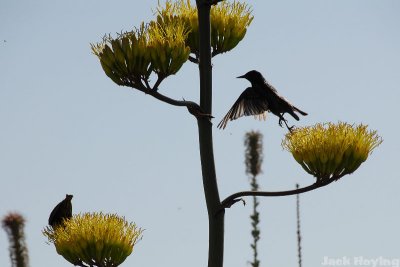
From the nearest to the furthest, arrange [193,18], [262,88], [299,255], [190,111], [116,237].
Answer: [190,111] < [116,237] < [193,18] < [262,88] < [299,255]

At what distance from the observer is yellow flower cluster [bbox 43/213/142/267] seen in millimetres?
5633

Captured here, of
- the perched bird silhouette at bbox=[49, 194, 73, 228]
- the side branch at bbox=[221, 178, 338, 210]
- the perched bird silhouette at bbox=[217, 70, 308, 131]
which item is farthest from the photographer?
the perched bird silhouette at bbox=[217, 70, 308, 131]

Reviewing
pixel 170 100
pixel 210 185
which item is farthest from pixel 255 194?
pixel 170 100

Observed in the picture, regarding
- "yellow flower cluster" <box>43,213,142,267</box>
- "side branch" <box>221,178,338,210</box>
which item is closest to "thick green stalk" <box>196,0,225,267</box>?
"side branch" <box>221,178,338,210</box>

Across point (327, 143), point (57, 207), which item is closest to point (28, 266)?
point (57, 207)

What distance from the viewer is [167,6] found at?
6242 mm

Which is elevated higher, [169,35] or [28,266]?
[169,35]

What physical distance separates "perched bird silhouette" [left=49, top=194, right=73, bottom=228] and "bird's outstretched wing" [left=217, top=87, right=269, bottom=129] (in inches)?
58.0

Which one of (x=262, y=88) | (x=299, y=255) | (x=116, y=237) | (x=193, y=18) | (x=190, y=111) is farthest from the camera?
(x=299, y=255)

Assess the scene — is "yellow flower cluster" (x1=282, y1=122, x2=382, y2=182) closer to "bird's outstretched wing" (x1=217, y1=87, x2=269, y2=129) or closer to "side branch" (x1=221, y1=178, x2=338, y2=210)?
"side branch" (x1=221, y1=178, x2=338, y2=210)

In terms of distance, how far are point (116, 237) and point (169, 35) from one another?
146 cm

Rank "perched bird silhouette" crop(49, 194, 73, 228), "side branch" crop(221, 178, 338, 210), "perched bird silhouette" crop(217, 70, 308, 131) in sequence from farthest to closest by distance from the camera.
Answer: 1. "perched bird silhouette" crop(217, 70, 308, 131)
2. "perched bird silhouette" crop(49, 194, 73, 228)
3. "side branch" crop(221, 178, 338, 210)

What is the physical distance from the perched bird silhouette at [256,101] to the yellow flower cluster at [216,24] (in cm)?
57

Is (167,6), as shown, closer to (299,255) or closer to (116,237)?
(116,237)
